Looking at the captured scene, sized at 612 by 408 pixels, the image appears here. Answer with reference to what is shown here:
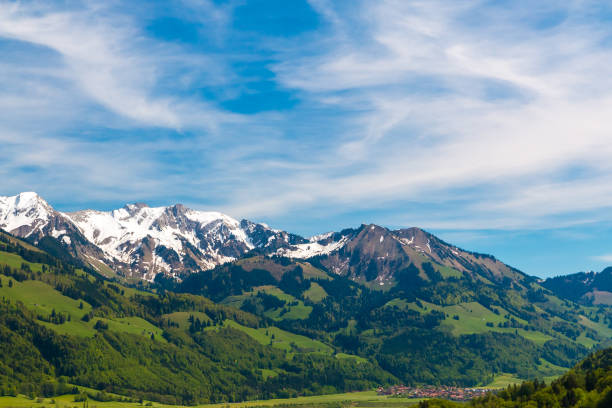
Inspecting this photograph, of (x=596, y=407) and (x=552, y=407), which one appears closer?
(x=596, y=407)

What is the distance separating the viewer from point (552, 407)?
199 meters

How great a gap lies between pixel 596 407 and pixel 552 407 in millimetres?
23032

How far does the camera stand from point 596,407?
584 feet
